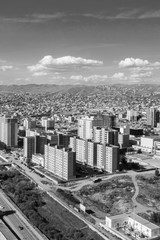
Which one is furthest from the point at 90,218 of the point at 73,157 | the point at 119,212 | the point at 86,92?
the point at 86,92

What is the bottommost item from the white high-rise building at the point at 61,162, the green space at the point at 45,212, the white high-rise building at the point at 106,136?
the green space at the point at 45,212

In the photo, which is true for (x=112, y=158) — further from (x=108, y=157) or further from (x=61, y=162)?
(x=61, y=162)

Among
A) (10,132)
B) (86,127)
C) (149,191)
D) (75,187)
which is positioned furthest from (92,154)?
(10,132)

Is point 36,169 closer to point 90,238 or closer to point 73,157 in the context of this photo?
point 73,157

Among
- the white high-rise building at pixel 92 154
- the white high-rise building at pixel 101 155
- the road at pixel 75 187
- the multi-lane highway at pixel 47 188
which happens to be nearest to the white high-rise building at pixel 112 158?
the white high-rise building at pixel 101 155

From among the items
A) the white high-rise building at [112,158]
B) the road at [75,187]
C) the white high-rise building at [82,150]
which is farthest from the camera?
the white high-rise building at [82,150]

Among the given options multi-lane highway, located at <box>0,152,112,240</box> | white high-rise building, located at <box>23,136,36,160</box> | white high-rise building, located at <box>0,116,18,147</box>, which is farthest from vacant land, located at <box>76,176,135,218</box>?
white high-rise building, located at <box>0,116,18,147</box>

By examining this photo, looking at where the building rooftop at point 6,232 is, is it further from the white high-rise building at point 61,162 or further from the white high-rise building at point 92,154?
the white high-rise building at point 92,154
